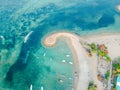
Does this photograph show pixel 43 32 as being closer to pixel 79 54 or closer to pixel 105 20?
pixel 79 54

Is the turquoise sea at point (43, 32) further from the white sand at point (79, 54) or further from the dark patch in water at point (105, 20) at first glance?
the white sand at point (79, 54)

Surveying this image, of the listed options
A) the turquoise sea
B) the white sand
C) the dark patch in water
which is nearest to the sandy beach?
the white sand

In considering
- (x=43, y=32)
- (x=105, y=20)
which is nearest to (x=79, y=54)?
(x=43, y=32)

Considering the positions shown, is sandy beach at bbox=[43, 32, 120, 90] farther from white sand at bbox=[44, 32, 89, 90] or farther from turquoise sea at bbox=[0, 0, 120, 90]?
turquoise sea at bbox=[0, 0, 120, 90]

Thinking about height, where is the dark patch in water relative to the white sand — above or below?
above

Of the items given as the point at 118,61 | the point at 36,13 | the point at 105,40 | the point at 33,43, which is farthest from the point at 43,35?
the point at 118,61

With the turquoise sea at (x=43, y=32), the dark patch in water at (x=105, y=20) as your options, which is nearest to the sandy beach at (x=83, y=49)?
the turquoise sea at (x=43, y=32)
